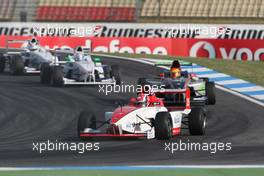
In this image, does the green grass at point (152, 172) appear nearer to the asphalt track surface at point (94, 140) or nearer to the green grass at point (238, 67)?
the asphalt track surface at point (94, 140)

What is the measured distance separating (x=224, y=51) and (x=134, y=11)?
34.4 feet

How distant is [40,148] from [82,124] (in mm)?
1113

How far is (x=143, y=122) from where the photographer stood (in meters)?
15.8

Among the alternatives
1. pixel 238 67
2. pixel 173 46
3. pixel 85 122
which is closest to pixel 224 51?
pixel 173 46

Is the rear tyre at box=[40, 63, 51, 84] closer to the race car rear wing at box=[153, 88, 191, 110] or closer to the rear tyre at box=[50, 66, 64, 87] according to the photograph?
the rear tyre at box=[50, 66, 64, 87]

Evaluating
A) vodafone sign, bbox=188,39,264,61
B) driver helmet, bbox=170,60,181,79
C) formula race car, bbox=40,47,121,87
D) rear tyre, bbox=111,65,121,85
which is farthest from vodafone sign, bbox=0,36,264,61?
driver helmet, bbox=170,60,181,79

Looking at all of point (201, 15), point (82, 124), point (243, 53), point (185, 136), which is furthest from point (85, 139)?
point (201, 15)

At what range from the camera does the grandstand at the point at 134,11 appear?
43.6 metres

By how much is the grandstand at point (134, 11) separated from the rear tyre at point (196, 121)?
25851 millimetres

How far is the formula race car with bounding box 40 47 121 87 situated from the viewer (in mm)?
25859

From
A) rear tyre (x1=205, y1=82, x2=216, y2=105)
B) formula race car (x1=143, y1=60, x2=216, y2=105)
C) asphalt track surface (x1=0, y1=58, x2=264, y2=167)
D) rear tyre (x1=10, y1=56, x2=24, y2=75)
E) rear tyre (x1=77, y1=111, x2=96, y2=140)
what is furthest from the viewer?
rear tyre (x1=10, y1=56, x2=24, y2=75)

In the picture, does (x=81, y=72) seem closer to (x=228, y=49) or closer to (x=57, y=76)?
(x=57, y=76)

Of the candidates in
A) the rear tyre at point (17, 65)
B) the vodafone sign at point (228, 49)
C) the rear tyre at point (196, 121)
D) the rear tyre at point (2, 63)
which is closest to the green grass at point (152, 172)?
the rear tyre at point (196, 121)

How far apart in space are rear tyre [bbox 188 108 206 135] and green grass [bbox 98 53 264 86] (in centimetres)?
1108
